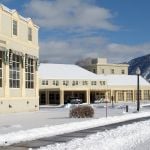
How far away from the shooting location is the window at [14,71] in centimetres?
4722

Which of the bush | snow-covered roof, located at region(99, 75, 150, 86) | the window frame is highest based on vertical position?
the window frame

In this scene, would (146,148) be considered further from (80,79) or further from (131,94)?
(131,94)

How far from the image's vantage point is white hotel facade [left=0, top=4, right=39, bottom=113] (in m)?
45.5

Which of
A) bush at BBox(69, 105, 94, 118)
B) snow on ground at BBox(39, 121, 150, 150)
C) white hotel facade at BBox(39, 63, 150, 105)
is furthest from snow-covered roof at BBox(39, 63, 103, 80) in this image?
snow on ground at BBox(39, 121, 150, 150)

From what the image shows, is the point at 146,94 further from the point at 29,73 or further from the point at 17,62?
the point at 17,62

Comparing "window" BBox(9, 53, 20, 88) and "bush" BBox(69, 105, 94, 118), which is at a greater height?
"window" BBox(9, 53, 20, 88)

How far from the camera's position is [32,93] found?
176 feet

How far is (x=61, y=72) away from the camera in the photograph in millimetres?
94000

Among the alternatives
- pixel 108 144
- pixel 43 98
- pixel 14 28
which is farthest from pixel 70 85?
pixel 108 144

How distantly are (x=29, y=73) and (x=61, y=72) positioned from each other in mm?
41069

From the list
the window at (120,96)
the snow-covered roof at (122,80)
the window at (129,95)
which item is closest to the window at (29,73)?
the snow-covered roof at (122,80)

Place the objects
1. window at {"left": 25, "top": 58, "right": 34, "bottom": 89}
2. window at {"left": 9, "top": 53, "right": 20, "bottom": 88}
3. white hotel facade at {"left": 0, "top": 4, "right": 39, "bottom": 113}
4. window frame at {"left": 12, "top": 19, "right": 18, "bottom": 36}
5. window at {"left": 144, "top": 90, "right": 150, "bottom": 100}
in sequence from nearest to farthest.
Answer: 1. white hotel facade at {"left": 0, "top": 4, "right": 39, "bottom": 113}
2. window at {"left": 9, "top": 53, "right": 20, "bottom": 88}
3. window frame at {"left": 12, "top": 19, "right": 18, "bottom": 36}
4. window at {"left": 25, "top": 58, "right": 34, "bottom": 89}
5. window at {"left": 144, "top": 90, "right": 150, "bottom": 100}

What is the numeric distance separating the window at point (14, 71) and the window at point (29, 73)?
2409mm

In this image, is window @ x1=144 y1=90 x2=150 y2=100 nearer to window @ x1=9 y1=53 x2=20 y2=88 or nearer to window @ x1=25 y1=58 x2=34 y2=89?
window @ x1=25 y1=58 x2=34 y2=89
